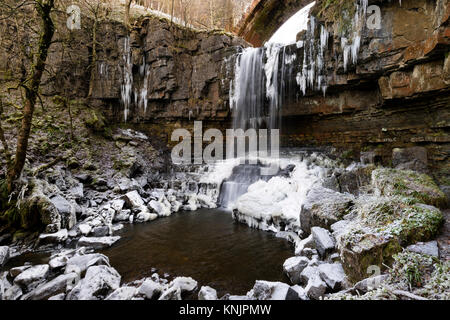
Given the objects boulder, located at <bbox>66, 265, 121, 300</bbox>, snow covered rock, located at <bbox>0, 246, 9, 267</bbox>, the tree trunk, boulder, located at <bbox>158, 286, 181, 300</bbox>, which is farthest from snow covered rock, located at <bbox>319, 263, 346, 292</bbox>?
the tree trunk

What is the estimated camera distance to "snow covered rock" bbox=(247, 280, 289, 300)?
2.14m

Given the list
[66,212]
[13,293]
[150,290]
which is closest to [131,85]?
[66,212]

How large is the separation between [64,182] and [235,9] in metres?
16.9

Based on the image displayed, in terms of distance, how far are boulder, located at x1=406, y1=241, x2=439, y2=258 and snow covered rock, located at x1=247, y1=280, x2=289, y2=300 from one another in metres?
1.34

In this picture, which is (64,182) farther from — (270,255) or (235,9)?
(235,9)

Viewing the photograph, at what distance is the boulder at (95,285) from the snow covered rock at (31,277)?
66 centimetres

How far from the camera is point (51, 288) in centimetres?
249

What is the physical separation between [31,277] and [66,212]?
2154 millimetres

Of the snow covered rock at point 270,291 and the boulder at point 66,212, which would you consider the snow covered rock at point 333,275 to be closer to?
the snow covered rock at point 270,291

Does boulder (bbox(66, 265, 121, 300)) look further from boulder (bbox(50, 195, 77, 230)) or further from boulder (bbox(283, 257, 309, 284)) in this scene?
boulder (bbox(50, 195, 77, 230))

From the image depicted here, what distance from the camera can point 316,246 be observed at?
319 centimetres

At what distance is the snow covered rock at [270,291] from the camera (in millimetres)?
2140

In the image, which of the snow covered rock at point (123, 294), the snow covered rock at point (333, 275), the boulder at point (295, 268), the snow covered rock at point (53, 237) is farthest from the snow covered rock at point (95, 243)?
the snow covered rock at point (333, 275)

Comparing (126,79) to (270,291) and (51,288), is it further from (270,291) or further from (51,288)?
(270,291)
